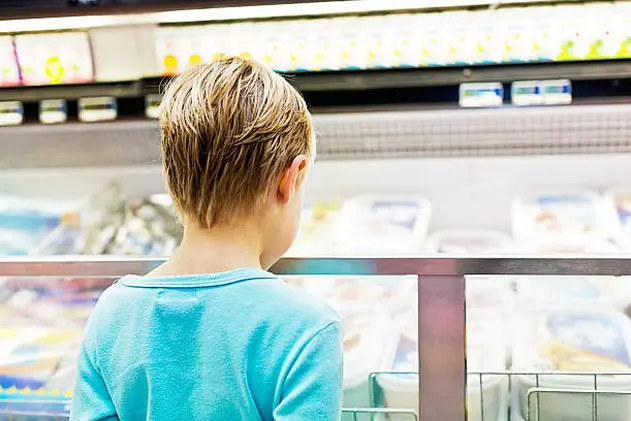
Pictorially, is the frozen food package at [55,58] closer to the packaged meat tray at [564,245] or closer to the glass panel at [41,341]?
the glass panel at [41,341]

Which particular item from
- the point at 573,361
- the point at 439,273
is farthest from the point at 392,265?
the point at 573,361

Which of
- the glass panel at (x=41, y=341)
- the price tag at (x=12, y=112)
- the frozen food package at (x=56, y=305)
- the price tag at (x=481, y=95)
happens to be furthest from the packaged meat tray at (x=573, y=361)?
the price tag at (x=12, y=112)

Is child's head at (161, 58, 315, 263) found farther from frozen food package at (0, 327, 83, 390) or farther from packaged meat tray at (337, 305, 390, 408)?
frozen food package at (0, 327, 83, 390)

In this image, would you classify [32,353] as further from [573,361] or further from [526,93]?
[526,93]

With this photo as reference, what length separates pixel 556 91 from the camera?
2.22m

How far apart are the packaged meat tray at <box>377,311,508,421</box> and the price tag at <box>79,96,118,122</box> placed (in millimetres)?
1180

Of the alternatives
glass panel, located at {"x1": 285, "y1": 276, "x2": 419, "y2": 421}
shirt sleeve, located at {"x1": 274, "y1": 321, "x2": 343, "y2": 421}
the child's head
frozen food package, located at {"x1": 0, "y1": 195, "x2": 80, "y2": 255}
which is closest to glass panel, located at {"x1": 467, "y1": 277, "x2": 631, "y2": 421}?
glass panel, located at {"x1": 285, "y1": 276, "x2": 419, "y2": 421}

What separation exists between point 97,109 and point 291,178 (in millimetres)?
1571

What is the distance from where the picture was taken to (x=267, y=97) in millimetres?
1040

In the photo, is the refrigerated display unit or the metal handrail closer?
the metal handrail

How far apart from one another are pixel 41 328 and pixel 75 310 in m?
0.09

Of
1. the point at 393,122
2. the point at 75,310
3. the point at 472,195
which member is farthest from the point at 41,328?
the point at 472,195

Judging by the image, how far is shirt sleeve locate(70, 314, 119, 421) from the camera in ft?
3.62

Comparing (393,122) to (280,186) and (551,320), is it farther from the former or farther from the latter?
(280,186)
